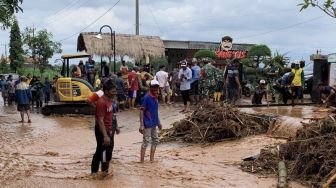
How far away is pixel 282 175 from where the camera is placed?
28.0ft

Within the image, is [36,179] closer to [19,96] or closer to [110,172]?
[110,172]

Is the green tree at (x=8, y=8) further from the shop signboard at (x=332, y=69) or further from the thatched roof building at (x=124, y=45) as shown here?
the shop signboard at (x=332, y=69)

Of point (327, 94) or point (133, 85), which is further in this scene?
point (133, 85)

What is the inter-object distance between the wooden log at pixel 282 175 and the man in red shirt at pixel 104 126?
2712mm

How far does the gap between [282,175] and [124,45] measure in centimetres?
1828

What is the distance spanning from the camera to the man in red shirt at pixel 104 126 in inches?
320

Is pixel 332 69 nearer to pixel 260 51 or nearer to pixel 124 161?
pixel 124 161

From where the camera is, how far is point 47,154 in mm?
11539

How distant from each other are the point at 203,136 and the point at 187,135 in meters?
0.53

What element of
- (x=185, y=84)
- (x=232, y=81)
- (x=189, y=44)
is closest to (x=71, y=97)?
(x=185, y=84)

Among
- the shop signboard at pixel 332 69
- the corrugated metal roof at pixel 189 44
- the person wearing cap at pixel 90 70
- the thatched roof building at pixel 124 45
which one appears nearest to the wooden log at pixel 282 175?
the shop signboard at pixel 332 69

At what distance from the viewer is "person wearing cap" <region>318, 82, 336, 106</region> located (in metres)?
13.8

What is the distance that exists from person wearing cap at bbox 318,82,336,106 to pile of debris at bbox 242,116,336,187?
4.31 meters

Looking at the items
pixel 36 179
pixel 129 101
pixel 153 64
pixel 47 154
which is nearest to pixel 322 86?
pixel 129 101
